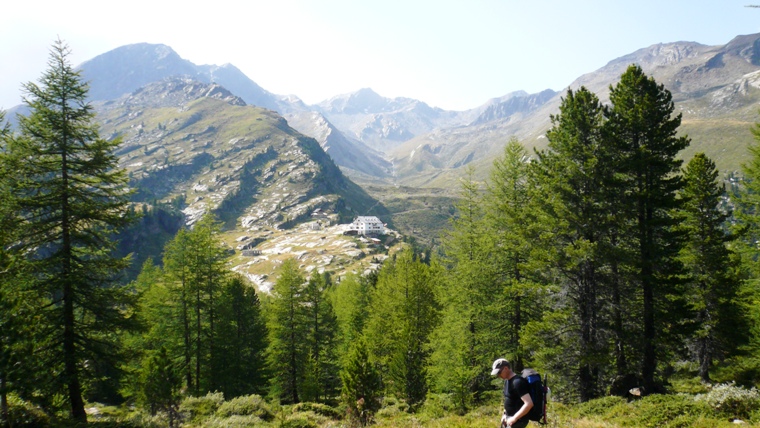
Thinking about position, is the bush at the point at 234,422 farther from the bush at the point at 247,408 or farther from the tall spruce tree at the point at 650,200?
the tall spruce tree at the point at 650,200

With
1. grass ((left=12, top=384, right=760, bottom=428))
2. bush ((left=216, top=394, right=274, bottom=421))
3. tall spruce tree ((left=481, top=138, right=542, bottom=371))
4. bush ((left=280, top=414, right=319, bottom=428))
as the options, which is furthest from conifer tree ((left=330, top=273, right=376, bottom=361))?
tall spruce tree ((left=481, top=138, right=542, bottom=371))

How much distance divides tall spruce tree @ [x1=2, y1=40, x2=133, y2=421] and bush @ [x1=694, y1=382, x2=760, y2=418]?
25955 millimetres

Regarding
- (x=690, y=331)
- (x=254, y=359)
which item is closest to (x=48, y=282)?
(x=254, y=359)

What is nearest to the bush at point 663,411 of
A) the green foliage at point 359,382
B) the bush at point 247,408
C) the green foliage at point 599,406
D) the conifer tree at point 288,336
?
the green foliage at point 599,406

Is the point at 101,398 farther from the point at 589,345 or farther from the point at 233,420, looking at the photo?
the point at 589,345

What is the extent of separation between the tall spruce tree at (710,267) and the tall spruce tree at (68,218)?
111 feet

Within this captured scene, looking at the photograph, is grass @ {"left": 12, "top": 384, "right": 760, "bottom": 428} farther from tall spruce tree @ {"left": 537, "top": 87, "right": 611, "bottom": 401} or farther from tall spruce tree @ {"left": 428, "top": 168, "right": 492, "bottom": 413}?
tall spruce tree @ {"left": 537, "top": 87, "right": 611, "bottom": 401}

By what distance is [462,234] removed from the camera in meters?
24.8

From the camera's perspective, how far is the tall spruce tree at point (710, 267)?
2305cm

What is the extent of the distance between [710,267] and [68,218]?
122 ft

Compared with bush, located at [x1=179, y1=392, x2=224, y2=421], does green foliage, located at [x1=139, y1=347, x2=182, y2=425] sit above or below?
above

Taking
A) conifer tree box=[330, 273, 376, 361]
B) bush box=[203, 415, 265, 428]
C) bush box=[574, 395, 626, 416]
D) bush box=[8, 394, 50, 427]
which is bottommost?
conifer tree box=[330, 273, 376, 361]

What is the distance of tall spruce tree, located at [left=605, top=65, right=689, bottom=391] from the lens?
16.3 meters

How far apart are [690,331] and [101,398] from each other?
4500cm
